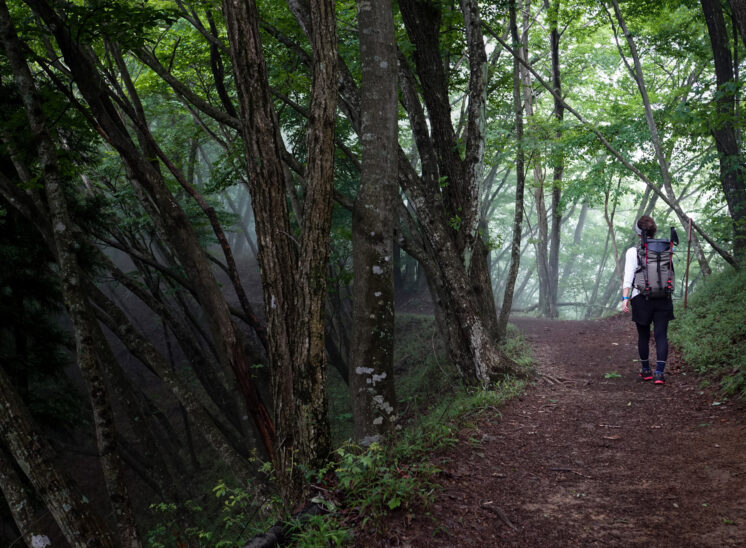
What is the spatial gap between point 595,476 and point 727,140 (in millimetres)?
10417

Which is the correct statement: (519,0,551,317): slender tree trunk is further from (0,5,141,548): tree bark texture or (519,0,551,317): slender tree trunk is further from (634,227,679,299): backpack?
(0,5,141,548): tree bark texture

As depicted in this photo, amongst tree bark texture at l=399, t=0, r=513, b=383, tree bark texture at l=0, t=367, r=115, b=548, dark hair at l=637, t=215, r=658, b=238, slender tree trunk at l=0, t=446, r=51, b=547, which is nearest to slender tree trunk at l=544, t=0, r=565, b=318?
tree bark texture at l=399, t=0, r=513, b=383

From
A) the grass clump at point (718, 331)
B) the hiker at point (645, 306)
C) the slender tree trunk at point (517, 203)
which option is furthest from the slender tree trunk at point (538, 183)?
the hiker at point (645, 306)

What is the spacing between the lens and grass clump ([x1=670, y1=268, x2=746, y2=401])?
5.69m

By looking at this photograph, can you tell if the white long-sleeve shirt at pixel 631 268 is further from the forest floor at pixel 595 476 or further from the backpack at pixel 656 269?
the forest floor at pixel 595 476

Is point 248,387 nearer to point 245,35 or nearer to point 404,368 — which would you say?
point 245,35

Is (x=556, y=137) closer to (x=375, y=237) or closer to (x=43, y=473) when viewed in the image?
(x=375, y=237)

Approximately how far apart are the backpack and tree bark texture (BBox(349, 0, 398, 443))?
3594 mm

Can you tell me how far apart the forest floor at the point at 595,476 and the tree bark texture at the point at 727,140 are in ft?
21.4

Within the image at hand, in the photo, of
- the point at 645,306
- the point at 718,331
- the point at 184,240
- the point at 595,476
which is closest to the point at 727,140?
the point at 718,331

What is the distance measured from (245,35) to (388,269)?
2.48 metres

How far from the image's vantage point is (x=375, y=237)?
4977 mm

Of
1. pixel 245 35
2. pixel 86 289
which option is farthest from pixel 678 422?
pixel 86 289

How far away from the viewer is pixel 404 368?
1574cm
